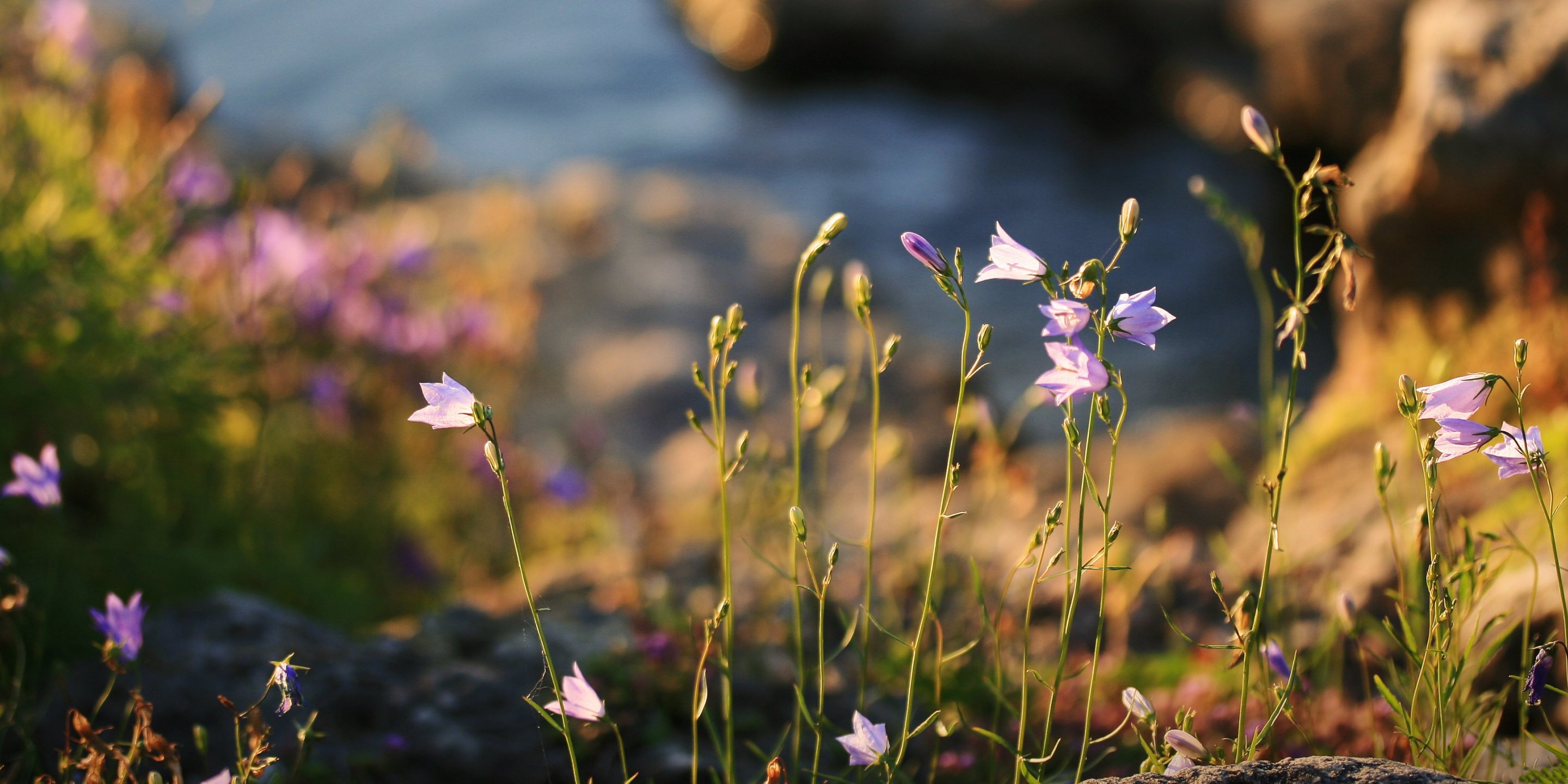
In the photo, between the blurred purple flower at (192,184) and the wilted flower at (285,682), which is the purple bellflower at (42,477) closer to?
the wilted flower at (285,682)

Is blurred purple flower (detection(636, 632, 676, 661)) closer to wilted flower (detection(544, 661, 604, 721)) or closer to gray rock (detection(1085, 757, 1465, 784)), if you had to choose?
wilted flower (detection(544, 661, 604, 721))

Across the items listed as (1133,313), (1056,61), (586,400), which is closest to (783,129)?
(1056,61)

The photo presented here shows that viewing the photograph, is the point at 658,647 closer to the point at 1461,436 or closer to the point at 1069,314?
the point at 1069,314

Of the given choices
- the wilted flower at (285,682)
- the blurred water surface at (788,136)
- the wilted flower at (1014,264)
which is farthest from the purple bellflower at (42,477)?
the blurred water surface at (788,136)

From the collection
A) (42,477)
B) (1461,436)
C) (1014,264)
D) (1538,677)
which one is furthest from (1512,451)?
(42,477)

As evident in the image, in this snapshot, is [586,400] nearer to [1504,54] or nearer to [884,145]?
[1504,54]
